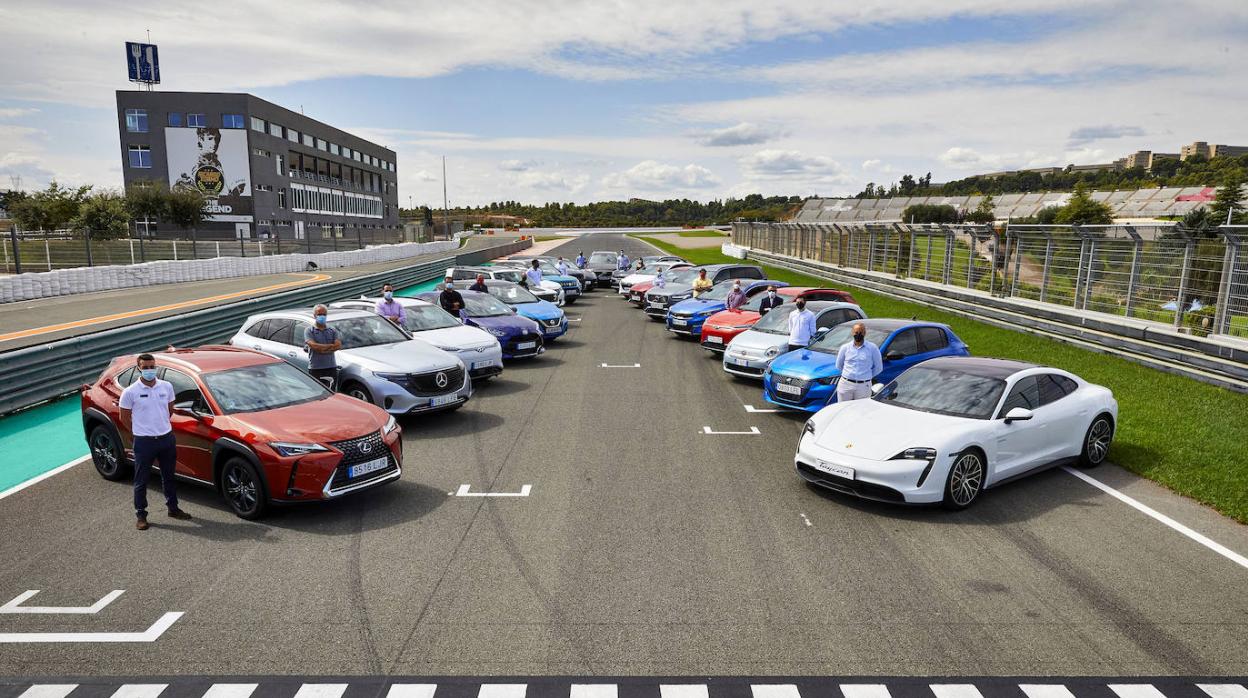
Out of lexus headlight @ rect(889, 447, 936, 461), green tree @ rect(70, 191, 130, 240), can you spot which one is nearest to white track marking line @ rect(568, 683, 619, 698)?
lexus headlight @ rect(889, 447, 936, 461)

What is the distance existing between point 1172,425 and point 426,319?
38.9 ft

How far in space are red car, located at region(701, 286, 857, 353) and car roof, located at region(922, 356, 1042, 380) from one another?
6.63 meters

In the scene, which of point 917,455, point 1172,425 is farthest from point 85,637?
point 1172,425

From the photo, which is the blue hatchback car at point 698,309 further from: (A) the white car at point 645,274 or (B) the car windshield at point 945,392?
(B) the car windshield at point 945,392

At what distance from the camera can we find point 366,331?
39.4ft

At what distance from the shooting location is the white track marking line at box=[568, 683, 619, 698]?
4461 mm

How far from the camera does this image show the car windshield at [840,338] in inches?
477

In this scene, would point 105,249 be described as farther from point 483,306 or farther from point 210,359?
point 210,359

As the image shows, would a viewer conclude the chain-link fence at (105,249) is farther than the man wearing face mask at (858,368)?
Yes

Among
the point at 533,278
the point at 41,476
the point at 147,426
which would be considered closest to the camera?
the point at 147,426

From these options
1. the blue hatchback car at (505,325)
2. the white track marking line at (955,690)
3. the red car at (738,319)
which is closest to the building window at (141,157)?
the blue hatchback car at (505,325)

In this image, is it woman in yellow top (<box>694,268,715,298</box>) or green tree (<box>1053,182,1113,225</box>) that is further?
green tree (<box>1053,182,1113,225</box>)

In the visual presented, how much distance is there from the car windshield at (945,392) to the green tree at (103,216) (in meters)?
54.8

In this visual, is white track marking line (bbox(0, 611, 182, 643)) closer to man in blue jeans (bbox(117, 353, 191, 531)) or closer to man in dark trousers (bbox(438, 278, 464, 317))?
man in blue jeans (bbox(117, 353, 191, 531))
